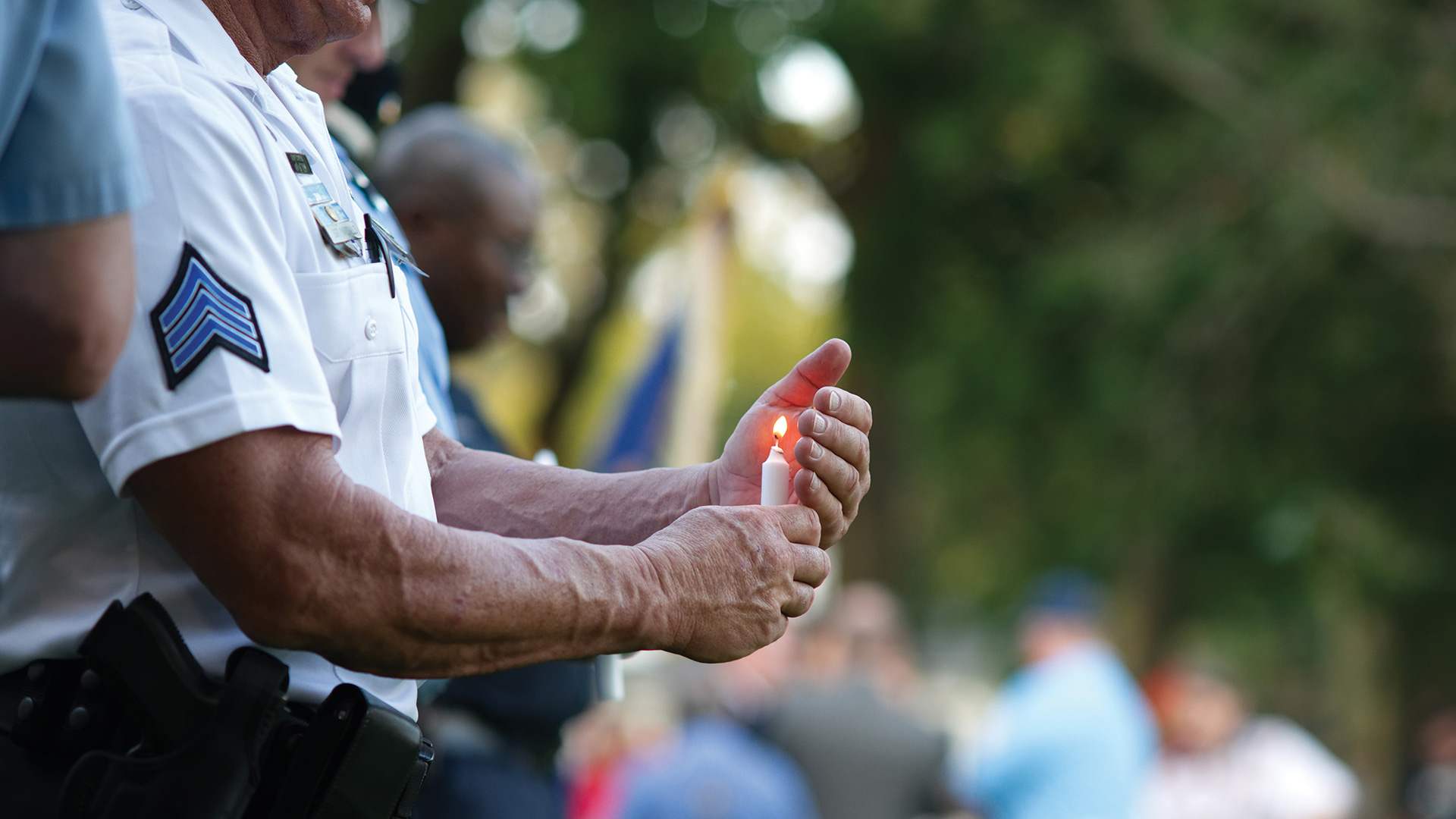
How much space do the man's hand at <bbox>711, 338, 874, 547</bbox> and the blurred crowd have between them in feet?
11.9

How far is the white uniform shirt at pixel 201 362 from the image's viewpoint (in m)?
1.43

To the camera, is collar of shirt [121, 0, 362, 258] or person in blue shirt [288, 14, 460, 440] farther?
person in blue shirt [288, 14, 460, 440]

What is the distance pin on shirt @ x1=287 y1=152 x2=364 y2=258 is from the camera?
1.65 metres

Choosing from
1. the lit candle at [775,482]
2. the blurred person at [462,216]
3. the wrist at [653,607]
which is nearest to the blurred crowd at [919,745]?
the blurred person at [462,216]

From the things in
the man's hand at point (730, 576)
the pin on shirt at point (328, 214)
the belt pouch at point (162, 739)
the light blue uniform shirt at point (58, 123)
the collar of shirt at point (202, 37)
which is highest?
the light blue uniform shirt at point (58, 123)

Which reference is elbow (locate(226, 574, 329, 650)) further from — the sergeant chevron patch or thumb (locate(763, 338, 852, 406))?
thumb (locate(763, 338, 852, 406))

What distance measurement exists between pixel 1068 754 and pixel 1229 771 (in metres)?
2.94

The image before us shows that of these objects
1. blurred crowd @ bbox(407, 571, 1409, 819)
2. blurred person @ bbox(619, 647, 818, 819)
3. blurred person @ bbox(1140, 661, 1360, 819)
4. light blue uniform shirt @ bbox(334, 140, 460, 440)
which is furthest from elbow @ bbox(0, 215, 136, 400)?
blurred person @ bbox(1140, 661, 1360, 819)

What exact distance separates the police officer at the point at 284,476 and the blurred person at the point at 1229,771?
788 centimetres

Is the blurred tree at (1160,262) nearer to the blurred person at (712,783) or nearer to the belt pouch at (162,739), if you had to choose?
the blurred person at (712,783)

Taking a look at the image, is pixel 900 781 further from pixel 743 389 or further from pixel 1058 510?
pixel 743 389

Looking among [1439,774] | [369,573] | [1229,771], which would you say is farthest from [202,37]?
[1439,774]

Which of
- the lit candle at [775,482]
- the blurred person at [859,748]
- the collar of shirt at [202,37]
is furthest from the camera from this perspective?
the blurred person at [859,748]

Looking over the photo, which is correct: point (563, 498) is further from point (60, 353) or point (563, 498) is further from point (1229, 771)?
point (1229, 771)
